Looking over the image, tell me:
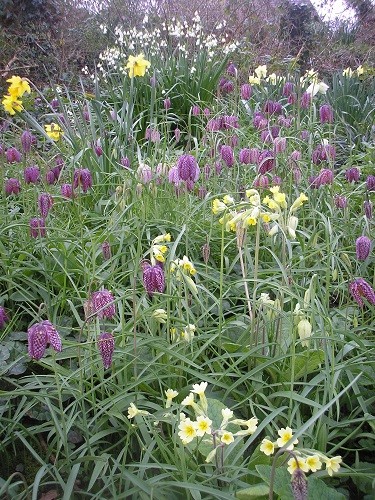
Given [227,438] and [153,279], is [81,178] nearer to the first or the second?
[153,279]

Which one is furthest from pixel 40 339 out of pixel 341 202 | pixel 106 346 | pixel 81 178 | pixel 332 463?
pixel 341 202

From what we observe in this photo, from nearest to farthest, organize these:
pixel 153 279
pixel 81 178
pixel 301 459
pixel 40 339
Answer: pixel 301 459, pixel 40 339, pixel 153 279, pixel 81 178

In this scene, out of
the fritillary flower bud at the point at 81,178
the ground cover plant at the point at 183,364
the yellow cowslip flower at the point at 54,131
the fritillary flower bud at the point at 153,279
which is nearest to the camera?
the ground cover plant at the point at 183,364

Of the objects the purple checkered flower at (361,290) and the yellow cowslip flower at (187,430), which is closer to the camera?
the yellow cowslip flower at (187,430)

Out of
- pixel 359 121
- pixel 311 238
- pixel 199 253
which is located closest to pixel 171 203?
pixel 199 253

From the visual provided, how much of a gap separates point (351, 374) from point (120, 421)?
25.2 inches

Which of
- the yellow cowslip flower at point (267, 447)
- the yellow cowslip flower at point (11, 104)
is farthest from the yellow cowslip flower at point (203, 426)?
the yellow cowslip flower at point (11, 104)

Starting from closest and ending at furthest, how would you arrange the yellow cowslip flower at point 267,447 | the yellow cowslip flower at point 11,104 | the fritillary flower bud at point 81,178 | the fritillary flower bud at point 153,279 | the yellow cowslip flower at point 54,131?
the yellow cowslip flower at point 267,447 < the fritillary flower bud at point 153,279 < the fritillary flower bud at point 81,178 < the yellow cowslip flower at point 11,104 < the yellow cowslip flower at point 54,131

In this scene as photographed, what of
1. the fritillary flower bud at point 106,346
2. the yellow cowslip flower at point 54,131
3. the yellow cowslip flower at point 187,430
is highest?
the yellow cowslip flower at point 54,131

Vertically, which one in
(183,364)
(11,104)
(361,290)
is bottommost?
(183,364)

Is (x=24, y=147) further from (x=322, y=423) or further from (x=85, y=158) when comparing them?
(x=322, y=423)

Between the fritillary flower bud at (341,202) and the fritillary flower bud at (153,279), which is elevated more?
the fritillary flower bud at (341,202)

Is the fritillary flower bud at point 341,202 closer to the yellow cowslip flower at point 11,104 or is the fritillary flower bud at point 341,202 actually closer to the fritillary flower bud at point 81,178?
the fritillary flower bud at point 81,178

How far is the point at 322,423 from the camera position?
1507mm
